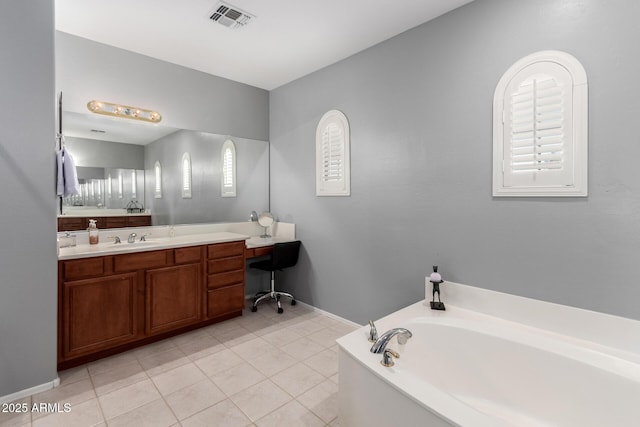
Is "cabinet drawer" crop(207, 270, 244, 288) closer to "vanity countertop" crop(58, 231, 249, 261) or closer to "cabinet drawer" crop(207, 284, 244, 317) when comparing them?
"cabinet drawer" crop(207, 284, 244, 317)

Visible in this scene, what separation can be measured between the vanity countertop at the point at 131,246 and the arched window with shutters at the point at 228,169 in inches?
27.4

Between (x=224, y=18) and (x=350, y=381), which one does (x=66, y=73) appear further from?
(x=350, y=381)

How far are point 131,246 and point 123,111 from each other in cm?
133

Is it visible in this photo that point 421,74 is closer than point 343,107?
Yes

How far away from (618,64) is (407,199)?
1451mm

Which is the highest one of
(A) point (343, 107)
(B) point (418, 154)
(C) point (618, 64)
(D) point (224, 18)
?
(D) point (224, 18)

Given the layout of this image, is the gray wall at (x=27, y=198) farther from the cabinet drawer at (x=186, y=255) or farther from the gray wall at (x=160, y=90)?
the cabinet drawer at (x=186, y=255)

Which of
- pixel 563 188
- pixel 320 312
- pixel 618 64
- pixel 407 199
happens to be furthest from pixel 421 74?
pixel 320 312

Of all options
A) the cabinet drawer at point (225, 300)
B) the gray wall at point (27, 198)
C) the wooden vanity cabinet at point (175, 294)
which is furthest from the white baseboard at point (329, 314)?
the gray wall at point (27, 198)

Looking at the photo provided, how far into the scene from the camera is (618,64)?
1604 mm

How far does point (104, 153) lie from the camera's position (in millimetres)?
2863

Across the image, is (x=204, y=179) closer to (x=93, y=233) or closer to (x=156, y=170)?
(x=156, y=170)

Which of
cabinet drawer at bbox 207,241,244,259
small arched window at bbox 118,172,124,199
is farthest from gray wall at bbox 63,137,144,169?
cabinet drawer at bbox 207,241,244,259

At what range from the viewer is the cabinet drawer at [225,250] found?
2990mm
